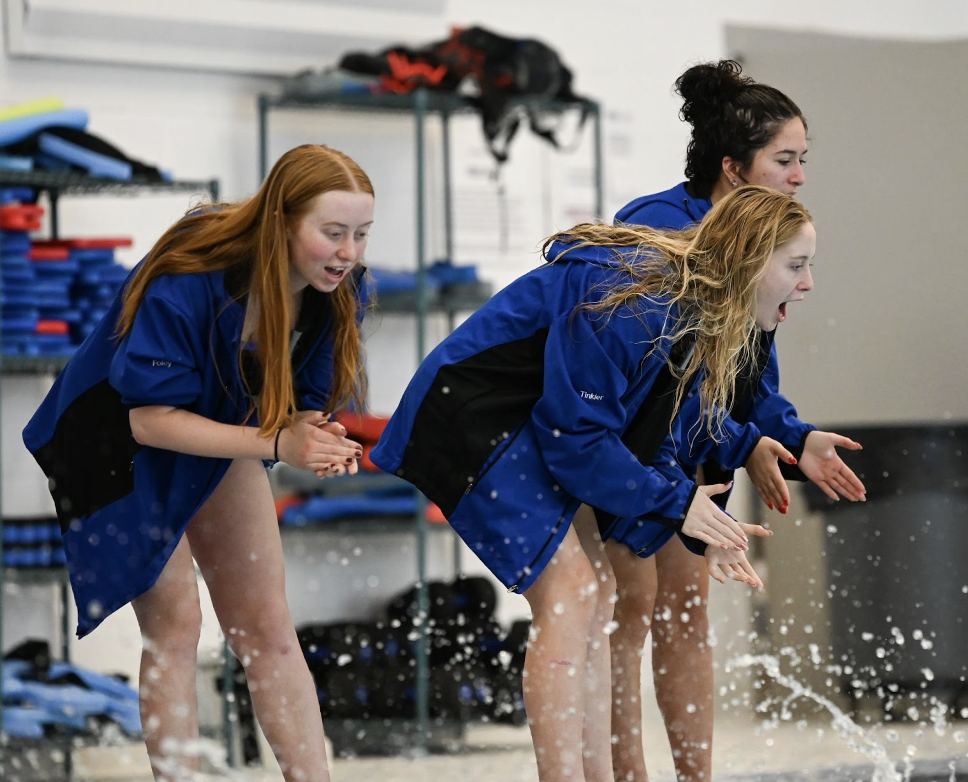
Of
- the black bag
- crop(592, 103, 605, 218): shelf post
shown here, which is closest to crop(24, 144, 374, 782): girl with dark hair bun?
the black bag

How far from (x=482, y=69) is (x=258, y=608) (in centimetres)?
254

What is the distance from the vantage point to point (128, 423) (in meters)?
2.36

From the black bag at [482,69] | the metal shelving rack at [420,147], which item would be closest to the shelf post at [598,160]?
the metal shelving rack at [420,147]

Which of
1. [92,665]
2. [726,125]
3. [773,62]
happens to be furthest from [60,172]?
[773,62]

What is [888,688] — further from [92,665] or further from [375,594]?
[92,665]

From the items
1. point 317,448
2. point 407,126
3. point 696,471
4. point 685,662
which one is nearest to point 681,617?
point 685,662

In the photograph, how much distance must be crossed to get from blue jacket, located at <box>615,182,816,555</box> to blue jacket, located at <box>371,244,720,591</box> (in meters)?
0.20

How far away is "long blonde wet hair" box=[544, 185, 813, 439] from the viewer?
7.32 ft

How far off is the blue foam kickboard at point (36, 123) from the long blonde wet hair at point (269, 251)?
1.63m

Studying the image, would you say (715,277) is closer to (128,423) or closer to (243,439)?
(243,439)

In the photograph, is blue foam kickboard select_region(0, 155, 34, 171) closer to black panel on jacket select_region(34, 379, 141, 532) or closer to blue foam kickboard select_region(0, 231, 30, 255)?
blue foam kickboard select_region(0, 231, 30, 255)

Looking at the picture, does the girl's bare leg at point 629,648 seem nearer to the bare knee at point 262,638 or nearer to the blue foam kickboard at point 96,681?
the bare knee at point 262,638

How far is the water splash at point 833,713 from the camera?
355 cm

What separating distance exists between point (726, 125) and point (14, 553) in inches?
90.6
